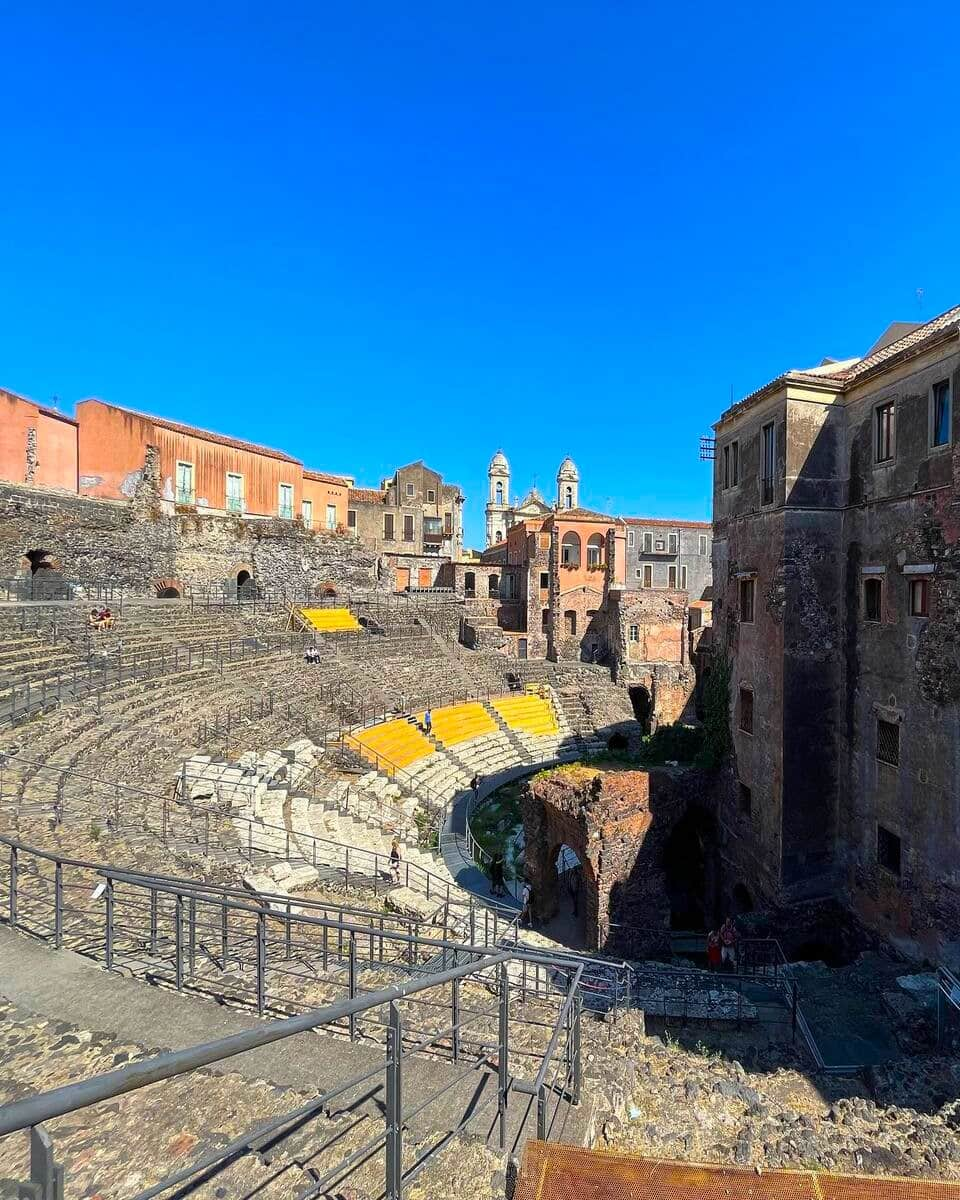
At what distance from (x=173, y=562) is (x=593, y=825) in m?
21.6

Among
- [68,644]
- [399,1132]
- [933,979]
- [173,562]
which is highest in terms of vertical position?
[173,562]

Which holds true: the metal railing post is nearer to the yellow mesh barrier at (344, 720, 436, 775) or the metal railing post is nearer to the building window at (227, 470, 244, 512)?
the yellow mesh barrier at (344, 720, 436, 775)

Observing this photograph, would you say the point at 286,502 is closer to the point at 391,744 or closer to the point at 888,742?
the point at 391,744

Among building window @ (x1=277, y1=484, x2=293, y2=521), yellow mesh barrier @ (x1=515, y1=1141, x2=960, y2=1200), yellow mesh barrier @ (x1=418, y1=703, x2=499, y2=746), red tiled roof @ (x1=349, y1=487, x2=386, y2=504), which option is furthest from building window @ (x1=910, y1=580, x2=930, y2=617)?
red tiled roof @ (x1=349, y1=487, x2=386, y2=504)

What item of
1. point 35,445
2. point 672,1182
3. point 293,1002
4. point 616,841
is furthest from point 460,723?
point 672,1182

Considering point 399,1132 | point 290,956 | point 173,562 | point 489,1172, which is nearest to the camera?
point 399,1132

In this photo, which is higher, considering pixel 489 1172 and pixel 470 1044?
pixel 489 1172

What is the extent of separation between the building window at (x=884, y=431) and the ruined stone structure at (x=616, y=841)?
9298mm

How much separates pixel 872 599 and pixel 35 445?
28.5 m

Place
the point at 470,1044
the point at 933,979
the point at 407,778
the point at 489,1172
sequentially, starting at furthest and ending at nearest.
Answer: the point at 407,778 < the point at 933,979 < the point at 470,1044 < the point at 489,1172

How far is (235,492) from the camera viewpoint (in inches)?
1256

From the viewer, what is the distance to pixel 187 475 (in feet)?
97.2

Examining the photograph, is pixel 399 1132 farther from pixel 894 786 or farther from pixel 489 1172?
pixel 894 786

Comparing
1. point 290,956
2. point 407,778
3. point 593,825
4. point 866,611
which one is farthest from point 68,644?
point 866,611
